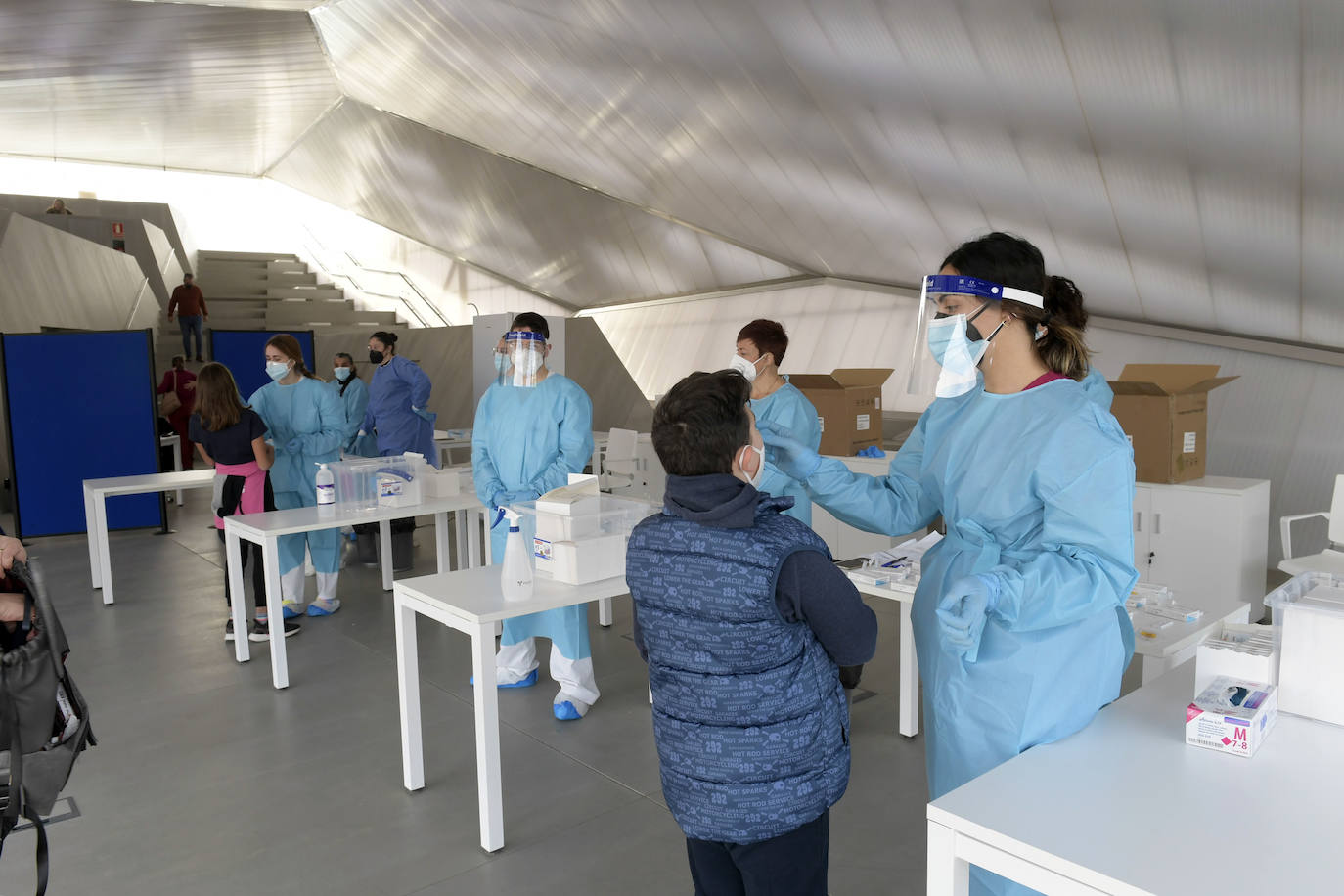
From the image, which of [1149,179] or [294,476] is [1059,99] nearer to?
[1149,179]

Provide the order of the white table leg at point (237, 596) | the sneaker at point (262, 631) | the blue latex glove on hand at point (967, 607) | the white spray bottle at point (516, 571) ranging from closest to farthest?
1. the blue latex glove on hand at point (967, 607)
2. the white spray bottle at point (516, 571)
3. the white table leg at point (237, 596)
4. the sneaker at point (262, 631)

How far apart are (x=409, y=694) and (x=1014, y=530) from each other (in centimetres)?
228

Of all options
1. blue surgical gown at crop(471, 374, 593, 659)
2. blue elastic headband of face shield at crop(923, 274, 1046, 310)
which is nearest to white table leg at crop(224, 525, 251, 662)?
blue surgical gown at crop(471, 374, 593, 659)

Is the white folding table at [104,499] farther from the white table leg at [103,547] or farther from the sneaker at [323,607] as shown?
the sneaker at [323,607]

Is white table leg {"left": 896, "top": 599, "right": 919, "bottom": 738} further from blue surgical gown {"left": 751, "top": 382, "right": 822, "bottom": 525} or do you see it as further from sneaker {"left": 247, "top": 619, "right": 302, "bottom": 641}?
sneaker {"left": 247, "top": 619, "right": 302, "bottom": 641}

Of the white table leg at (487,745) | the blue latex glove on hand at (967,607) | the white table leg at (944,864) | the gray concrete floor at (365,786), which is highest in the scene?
the blue latex glove on hand at (967,607)

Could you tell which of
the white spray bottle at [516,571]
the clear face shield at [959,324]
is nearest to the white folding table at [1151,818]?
the clear face shield at [959,324]

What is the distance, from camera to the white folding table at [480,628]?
2.85 meters

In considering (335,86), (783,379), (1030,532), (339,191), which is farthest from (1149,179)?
(339,191)

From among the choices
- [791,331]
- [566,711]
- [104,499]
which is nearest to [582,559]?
[566,711]

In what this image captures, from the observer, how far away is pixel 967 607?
158cm

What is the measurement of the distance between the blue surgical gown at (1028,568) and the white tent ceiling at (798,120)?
220 cm

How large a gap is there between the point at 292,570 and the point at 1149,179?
16.5 ft

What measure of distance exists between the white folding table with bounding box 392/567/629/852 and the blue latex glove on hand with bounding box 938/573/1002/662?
1.58 meters
